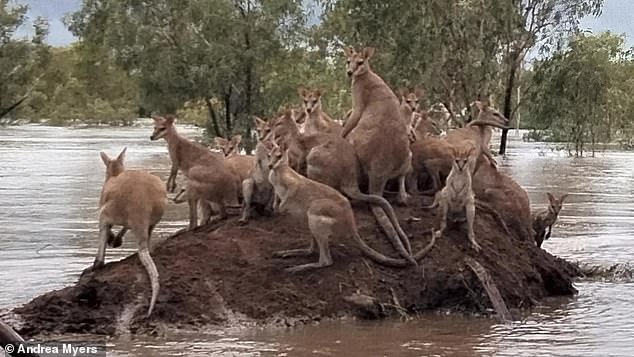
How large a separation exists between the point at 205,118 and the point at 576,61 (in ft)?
47.8

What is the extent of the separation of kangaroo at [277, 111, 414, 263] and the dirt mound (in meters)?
0.14

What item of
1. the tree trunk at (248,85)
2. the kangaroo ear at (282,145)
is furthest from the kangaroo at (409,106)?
the tree trunk at (248,85)

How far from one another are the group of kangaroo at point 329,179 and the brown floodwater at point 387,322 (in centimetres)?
83

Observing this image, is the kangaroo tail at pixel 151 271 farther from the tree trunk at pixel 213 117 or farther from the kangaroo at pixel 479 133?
the tree trunk at pixel 213 117

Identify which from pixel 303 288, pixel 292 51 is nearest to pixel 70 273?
pixel 303 288

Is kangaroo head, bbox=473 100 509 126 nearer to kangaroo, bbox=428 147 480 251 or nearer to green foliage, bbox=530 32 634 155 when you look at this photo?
kangaroo, bbox=428 147 480 251

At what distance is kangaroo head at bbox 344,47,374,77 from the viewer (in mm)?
13508

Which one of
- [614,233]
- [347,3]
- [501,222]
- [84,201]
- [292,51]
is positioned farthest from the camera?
[292,51]

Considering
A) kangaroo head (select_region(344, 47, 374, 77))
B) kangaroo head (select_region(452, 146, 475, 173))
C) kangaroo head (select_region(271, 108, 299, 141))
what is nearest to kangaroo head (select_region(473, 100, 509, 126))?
kangaroo head (select_region(344, 47, 374, 77))

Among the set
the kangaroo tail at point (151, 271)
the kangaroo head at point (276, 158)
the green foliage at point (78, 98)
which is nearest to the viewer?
the kangaroo tail at point (151, 271)

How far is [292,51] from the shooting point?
139 ft

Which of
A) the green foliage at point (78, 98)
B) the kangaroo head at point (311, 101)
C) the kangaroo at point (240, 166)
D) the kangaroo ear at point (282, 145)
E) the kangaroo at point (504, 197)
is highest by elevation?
the kangaroo head at point (311, 101)

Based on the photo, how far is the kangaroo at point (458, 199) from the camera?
12445mm

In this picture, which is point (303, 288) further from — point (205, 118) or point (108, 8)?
point (205, 118)
